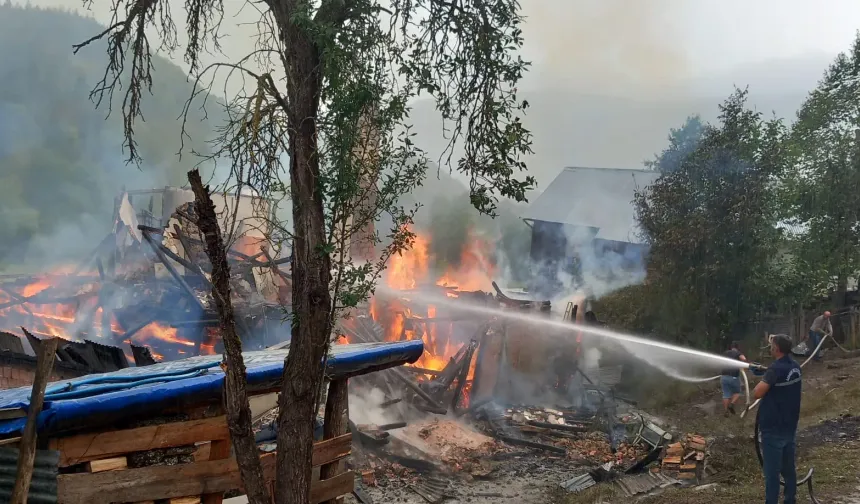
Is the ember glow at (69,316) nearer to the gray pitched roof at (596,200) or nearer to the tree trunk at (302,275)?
the tree trunk at (302,275)

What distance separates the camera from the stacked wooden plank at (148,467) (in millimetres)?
4062

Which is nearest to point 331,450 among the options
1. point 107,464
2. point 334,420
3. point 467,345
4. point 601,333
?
point 334,420

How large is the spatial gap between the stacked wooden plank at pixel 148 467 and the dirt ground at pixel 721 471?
582 cm

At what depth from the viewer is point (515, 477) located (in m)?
11.3

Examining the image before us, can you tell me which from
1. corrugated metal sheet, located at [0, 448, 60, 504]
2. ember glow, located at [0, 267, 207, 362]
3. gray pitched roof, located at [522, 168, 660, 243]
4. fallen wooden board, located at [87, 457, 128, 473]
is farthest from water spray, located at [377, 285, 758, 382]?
corrugated metal sheet, located at [0, 448, 60, 504]

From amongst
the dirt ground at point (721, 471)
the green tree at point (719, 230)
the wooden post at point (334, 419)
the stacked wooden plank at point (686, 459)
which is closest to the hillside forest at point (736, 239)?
Answer: the green tree at point (719, 230)

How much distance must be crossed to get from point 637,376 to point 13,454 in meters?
16.7

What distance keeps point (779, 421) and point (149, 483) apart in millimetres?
6688

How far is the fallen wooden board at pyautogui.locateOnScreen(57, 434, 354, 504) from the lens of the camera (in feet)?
13.3

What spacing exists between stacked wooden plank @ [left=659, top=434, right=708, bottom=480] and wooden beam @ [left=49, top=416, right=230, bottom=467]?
877 cm

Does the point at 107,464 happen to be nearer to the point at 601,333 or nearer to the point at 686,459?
the point at 686,459

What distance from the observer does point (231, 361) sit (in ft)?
11.4

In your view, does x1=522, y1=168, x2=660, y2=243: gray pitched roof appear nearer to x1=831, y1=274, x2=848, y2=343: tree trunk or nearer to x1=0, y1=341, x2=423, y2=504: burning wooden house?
x1=831, y1=274, x2=848, y2=343: tree trunk

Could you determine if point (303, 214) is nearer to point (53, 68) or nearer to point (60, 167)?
point (60, 167)
